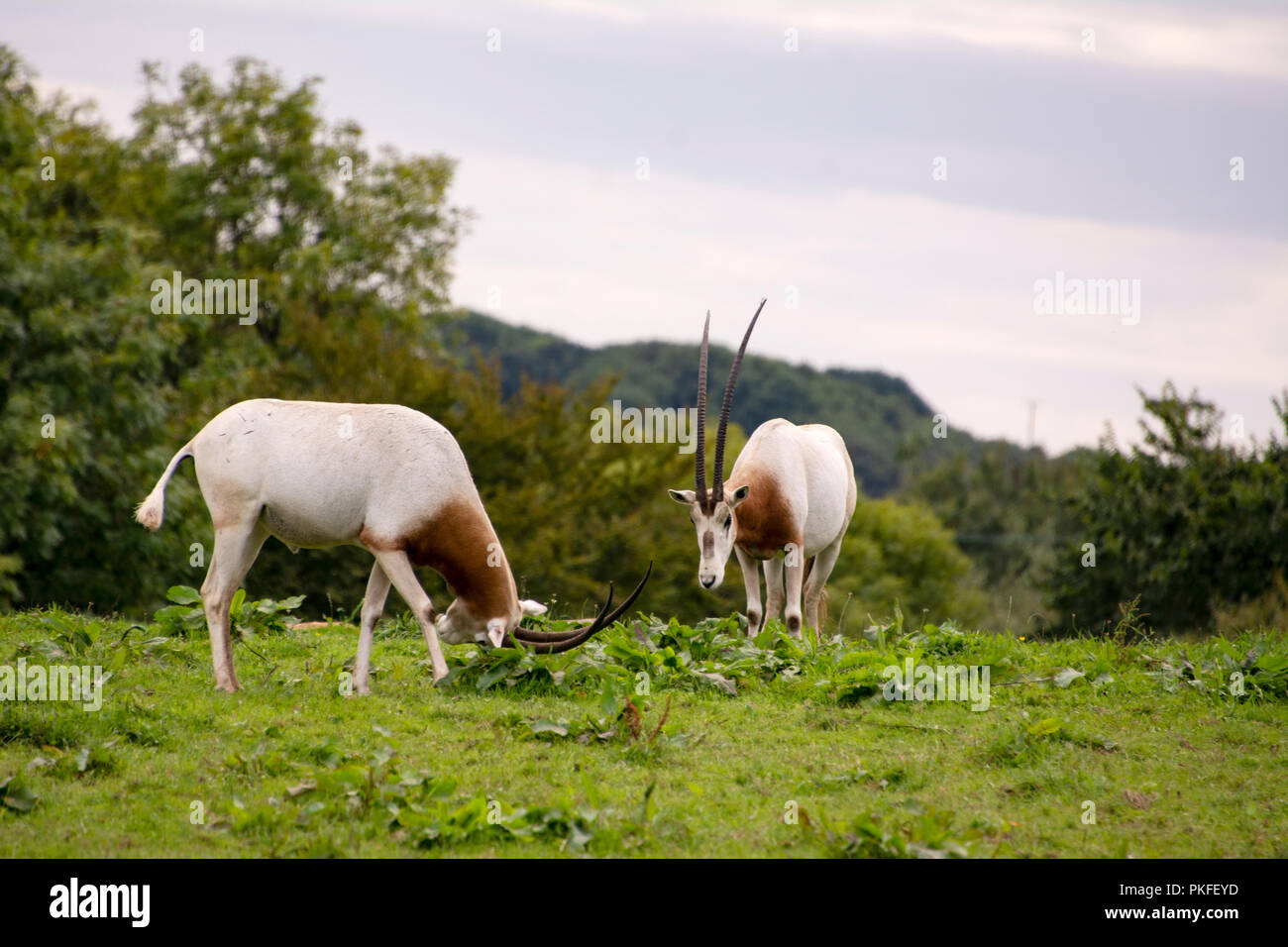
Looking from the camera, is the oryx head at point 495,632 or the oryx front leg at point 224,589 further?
the oryx head at point 495,632

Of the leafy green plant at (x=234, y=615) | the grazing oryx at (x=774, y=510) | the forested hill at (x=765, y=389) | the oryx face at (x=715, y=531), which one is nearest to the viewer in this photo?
the leafy green plant at (x=234, y=615)

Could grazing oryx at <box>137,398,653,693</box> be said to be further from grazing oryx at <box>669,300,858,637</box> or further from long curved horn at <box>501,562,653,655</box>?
grazing oryx at <box>669,300,858,637</box>

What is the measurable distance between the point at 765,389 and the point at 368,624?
104 meters

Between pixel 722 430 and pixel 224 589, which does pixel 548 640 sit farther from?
pixel 722 430

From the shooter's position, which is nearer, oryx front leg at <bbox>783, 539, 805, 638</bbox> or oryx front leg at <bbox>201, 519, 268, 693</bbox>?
oryx front leg at <bbox>201, 519, 268, 693</bbox>

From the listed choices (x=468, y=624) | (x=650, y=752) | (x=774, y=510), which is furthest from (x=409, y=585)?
(x=774, y=510)

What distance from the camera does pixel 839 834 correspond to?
557 centimetres

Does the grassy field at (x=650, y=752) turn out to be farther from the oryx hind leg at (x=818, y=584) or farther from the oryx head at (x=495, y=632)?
the oryx hind leg at (x=818, y=584)

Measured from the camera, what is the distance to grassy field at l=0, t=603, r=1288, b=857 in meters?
5.72

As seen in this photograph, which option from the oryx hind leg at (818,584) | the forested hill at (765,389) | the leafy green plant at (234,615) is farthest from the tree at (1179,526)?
the forested hill at (765,389)

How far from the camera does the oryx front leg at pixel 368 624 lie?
853 cm

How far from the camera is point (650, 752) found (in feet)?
23.2

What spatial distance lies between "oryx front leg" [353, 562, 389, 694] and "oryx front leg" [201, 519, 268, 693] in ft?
2.69

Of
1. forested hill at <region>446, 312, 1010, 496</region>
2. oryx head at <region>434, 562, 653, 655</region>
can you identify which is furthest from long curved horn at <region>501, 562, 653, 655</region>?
forested hill at <region>446, 312, 1010, 496</region>
